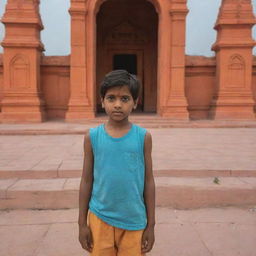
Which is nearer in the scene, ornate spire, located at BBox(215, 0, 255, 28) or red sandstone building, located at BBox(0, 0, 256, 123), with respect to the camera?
red sandstone building, located at BBox(0, 0, 256, 123)

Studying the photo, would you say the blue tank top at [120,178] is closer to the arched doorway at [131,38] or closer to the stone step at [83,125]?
the stone step at [83,125]

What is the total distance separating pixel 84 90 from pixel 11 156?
17.7 feet

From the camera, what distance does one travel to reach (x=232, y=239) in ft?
8.34

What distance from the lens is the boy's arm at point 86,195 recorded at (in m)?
1.62

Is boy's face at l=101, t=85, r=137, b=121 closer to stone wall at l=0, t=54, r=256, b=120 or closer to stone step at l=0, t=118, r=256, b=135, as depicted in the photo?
stone step at l=0, t=118, r=256, b=135

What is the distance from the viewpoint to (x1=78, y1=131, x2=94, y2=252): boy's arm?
1.62 m

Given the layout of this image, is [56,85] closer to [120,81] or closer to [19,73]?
[19,73]

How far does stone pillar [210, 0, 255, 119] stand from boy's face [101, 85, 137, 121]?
933cm

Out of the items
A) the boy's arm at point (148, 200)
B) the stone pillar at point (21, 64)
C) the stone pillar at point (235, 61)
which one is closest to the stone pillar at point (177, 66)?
the stone pillar at point (235, 61)

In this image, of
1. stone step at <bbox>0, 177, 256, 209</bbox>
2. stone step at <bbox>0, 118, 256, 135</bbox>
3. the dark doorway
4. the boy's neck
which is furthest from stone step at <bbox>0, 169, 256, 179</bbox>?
the dark doorway

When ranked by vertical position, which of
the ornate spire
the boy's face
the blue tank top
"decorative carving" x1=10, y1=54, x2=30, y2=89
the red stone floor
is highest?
the ornate spire

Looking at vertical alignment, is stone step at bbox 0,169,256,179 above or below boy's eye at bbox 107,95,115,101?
below

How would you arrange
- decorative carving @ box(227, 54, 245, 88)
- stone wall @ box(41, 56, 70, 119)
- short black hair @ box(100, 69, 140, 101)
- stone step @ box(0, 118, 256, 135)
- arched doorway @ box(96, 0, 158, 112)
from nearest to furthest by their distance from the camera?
short black hair @ box(100, 69, 140, 101) < stone step @ box(0, 118, 256, 135) < decorative carving @ box(227, 54, 245, 88) < stone wall @ box(41, 56, 70, 119) < arched doorway @ box(96, 0, 158, 112)

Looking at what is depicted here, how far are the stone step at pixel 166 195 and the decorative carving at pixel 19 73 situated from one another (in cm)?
705
